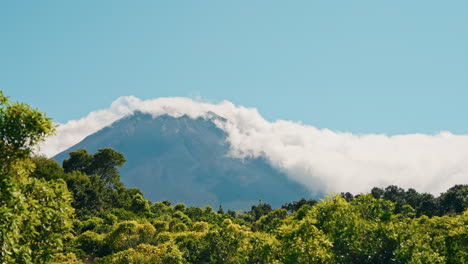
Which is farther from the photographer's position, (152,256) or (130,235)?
(130,235)

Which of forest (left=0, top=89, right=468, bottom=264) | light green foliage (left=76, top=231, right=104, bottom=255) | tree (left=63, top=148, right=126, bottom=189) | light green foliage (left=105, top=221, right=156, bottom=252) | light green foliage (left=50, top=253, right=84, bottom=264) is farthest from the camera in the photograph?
tree (left=63, top=148, right=126, bottom=189)

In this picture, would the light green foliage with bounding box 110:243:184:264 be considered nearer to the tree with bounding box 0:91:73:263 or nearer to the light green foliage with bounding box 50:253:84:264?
the light green foliage with bounding box 50:253:84:264

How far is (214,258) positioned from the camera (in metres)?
38.7

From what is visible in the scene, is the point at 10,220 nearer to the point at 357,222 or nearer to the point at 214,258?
the point at 357,222

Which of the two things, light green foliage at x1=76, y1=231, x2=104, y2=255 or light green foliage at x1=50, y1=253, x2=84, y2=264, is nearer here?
light green foliage at x1=50, y1=253, x2=84, y2=264

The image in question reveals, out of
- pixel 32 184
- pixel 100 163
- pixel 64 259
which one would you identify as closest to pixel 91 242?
pixel 64 259

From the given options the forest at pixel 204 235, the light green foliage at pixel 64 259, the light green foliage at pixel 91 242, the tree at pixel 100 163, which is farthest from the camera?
the tree at pixel 100 163

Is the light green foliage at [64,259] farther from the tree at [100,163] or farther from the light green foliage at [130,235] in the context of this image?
the tree at [100,163]

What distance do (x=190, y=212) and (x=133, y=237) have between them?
150 feet

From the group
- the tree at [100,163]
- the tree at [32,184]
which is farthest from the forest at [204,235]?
the tree at [100,163]

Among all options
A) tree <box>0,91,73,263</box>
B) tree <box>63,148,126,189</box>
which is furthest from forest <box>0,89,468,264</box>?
tree <box>63,148,126,189</box>

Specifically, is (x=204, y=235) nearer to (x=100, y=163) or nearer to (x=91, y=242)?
(x=91, y=242)

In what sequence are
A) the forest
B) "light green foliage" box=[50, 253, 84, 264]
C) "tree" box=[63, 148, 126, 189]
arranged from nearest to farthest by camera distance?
the forest < "light green foliage" box=[50, 253, 84, 264] < "tree" box=[63, 148, 126, 189]

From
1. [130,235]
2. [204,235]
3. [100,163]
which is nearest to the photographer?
[204,235]
